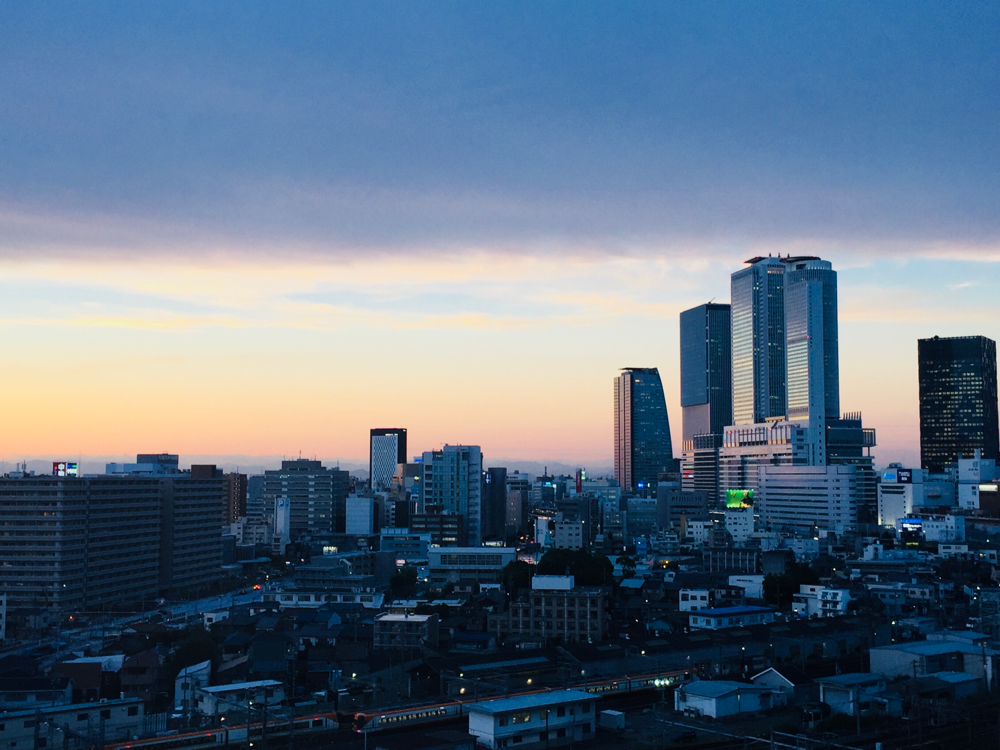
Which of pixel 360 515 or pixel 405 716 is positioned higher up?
pixel 360 515

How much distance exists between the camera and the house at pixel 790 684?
2366 centimetres

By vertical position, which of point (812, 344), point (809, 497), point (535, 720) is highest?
point (812, 344)

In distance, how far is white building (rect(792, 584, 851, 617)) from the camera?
38.3 meters

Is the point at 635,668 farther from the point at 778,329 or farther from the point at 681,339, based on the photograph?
the point at 681,339

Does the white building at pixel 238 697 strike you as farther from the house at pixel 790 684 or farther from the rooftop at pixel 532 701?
the house at pixel 790 684

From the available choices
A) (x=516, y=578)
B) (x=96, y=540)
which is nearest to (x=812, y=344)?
(x=516, y=578)

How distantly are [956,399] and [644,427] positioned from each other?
55199mm

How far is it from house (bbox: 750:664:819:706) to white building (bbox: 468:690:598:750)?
5.08 metres

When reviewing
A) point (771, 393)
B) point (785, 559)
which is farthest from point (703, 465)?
point (785, 559)

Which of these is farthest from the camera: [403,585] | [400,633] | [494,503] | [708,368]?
[708,368]

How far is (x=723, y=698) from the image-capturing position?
2236cm

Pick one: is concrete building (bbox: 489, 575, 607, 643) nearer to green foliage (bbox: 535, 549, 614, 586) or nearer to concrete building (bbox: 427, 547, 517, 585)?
green foliage (bbox: 535, 549, 614, 586)

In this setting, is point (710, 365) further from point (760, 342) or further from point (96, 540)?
point (96, 540)

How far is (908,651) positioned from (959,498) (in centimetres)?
6299
